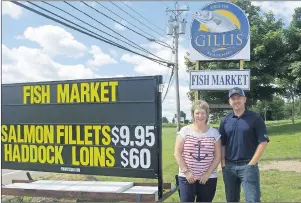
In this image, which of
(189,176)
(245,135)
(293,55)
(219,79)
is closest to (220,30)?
(219,79)

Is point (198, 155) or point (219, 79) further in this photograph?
point (219, 79)

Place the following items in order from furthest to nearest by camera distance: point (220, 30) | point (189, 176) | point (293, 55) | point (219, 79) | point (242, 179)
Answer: point (293, 55)
point (220, 30)
point (219, 79)
point (242, 179)
point (189, 176)

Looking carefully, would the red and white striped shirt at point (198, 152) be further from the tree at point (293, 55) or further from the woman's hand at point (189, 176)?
the tree at point (293, 55)

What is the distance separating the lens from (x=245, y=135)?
4.31 metres

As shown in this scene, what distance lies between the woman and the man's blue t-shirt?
164 mm

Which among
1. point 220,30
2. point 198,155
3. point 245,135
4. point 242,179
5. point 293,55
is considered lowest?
point 242,179

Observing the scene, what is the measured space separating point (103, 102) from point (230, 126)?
2179 millimetres

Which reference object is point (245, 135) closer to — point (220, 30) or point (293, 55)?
point (220, 30)

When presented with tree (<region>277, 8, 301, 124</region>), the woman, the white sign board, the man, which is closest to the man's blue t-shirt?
the man

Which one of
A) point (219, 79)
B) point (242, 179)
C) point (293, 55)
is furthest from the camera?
point (293, 55)

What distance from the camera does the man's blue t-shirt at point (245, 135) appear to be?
4312mm

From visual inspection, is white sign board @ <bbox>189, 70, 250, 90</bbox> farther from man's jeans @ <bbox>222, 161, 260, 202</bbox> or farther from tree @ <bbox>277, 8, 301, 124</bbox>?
tree @ <bbox>277, 8, 301, 124</bbox>

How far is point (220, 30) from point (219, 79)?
1.55 meters

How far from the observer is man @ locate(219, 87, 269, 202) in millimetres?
4312
